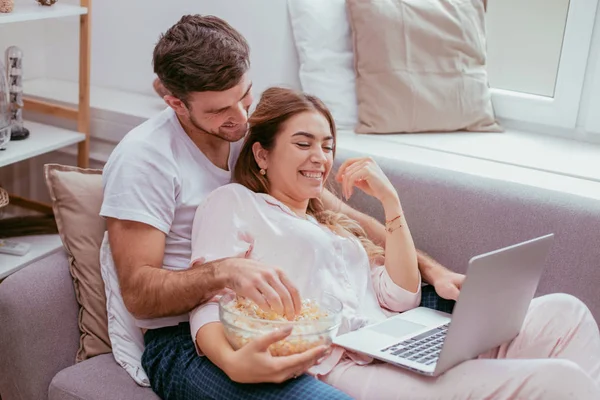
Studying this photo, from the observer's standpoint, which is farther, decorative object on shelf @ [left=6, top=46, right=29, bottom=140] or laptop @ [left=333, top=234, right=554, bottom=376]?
decorative object on shelf @ [left=6, top=46, right=29, bottom=140]

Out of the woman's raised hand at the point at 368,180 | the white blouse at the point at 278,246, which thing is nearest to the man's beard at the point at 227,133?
the white blouse at the point at 278,246

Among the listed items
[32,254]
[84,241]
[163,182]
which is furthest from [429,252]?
[32,254]

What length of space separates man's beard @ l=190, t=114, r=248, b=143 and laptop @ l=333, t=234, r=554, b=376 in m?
0.50

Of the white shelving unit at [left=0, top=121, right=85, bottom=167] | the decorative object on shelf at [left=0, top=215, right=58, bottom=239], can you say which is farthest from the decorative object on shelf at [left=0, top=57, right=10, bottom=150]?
the decorative object on shelf at [left=0, top=215, right=58, bottom=239]

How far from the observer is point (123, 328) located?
187cm

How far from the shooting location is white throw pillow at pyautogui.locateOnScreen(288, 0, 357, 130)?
250 centimetres

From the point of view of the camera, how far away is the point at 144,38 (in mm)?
2799

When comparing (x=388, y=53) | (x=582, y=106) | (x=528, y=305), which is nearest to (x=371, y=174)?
(x=528, y=305)

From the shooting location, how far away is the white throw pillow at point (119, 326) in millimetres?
1853

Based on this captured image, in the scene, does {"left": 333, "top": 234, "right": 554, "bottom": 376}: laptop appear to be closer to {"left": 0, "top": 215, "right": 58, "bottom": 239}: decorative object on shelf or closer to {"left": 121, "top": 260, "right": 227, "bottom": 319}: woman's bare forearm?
{"left": 121, "top": 260, "right": 227, "bottom": 319}: woman's bare forearm

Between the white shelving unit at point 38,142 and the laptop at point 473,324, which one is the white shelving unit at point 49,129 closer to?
the white shelving unit at point 38,142

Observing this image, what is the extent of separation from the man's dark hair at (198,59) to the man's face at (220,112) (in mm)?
17

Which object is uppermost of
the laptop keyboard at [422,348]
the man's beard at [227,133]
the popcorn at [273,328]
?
the man's beard at [227,133]

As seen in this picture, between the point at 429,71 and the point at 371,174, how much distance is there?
665 mm
